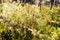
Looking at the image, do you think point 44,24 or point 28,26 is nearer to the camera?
point 28,26

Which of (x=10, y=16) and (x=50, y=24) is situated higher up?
(x=10, y=16)

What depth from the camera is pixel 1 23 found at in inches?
267

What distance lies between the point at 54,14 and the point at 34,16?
1.48 meters

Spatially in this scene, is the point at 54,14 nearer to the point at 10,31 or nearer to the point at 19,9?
the point at 19,9

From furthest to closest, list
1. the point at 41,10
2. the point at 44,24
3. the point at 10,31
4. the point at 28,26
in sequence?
the point at 41,10
the point at 44,24
the point at 28,26
the point at 10,31

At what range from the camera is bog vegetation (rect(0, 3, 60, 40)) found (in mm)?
6730

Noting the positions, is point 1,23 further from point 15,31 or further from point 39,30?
point 39,30

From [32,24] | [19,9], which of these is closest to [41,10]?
[19,9]

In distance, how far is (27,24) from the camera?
720cm

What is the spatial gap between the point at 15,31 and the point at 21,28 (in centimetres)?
23

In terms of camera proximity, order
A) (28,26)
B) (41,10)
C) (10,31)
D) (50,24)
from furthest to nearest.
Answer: (41,10) → (50,24) → (28,26) → (10,31)

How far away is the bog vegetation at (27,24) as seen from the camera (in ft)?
22.1

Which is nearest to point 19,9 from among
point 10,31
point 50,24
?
point 50,24

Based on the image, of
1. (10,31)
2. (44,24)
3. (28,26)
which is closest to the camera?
(10,31)
